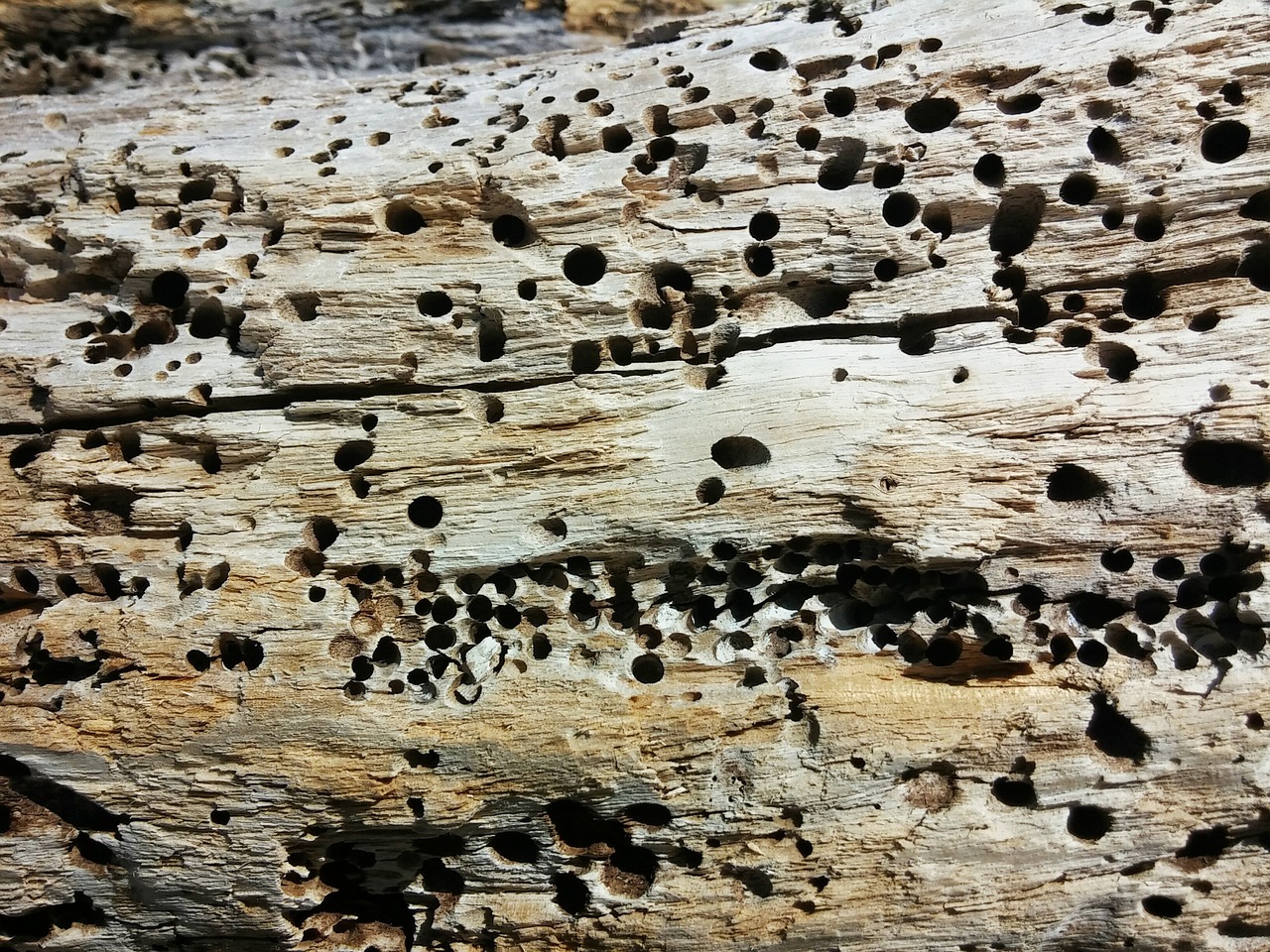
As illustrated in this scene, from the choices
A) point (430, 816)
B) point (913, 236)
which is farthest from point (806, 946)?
point (913, 236)

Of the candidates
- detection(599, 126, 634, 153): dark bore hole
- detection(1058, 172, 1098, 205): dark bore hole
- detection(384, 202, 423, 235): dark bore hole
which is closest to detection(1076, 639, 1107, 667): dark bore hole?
detection(1058, 172, 1098, 205): dark bore hole

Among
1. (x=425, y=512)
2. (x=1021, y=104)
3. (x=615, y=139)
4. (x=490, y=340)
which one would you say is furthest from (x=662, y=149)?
(x=425, y=512)

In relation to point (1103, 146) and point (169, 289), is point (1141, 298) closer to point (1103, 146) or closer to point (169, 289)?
point (1103, 146)

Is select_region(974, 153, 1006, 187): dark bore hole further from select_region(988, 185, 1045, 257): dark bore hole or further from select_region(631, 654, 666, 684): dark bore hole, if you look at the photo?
select_region(631, 654, 666, 684): dark bore hole

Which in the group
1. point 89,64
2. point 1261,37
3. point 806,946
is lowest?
point 806,946

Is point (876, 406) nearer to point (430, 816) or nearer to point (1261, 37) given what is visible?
point (1261, 37)
